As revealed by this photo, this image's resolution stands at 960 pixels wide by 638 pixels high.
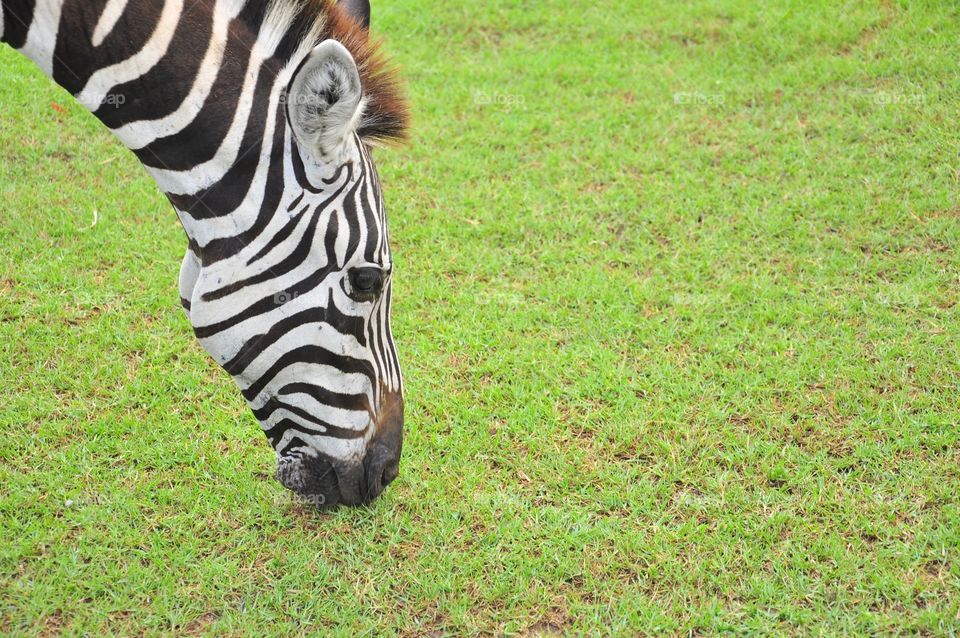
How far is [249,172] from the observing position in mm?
2797

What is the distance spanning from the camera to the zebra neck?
271cm

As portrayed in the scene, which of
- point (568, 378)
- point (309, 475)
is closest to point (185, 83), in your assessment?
point (309, 475)

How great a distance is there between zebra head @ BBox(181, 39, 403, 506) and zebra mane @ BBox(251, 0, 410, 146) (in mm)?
65

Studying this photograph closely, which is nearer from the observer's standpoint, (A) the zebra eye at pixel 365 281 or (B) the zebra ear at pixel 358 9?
(A) the zebra eye at pixel 365 281

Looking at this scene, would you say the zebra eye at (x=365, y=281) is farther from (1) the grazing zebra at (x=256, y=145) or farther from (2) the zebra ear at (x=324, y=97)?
(2) the zebra ear at (x=324, y=97)

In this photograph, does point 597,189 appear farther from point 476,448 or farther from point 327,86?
point 327,86

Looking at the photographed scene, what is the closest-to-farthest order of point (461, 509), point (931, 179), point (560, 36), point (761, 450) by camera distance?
point (461, 509) → point (761, 450) → point (931, 179) → point (560, 36)

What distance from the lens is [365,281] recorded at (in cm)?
300

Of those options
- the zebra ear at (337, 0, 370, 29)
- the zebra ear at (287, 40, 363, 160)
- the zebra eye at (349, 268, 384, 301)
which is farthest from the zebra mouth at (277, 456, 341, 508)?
the zebra ear at (337, 0, 370, 29)

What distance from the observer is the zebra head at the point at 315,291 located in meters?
2.76

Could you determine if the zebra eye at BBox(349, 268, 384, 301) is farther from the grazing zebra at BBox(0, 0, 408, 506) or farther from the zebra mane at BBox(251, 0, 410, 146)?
the zebra mane at BBox(251, 0, 410, 146)

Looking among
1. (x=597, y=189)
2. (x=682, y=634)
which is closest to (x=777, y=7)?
(x=597, y=189)

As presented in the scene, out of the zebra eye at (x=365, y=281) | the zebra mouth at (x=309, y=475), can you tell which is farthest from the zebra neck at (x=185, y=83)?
the zebra mouth at (x=309, y=475)

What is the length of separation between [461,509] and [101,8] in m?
2.72
